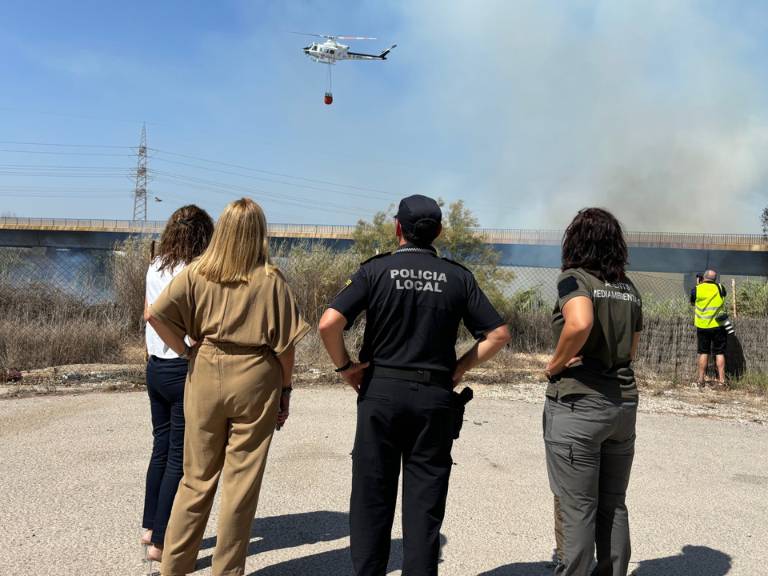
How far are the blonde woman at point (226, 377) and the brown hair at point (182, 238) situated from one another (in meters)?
0.46

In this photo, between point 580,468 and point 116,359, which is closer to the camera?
point 580,468

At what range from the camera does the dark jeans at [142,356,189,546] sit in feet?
10.6

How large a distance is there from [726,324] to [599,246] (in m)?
8.17

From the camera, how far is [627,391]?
2963 mm

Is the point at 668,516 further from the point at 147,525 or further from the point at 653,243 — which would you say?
the point at 653,243

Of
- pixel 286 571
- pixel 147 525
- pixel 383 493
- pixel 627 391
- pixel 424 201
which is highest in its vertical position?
pixel 424 201

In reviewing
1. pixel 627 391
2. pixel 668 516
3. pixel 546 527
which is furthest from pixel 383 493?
pixel 668 516

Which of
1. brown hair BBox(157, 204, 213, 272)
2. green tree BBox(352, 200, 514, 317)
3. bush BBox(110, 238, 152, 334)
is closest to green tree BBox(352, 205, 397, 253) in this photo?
green tree BBox(352, 200, 514, 317)

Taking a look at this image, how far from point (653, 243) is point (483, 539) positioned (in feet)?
87.4

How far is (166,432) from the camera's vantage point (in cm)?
334

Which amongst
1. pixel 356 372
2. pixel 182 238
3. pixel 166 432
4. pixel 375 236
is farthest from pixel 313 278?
pixel 356 372

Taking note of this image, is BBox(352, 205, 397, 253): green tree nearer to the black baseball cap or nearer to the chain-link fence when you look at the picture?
the chain-link fence

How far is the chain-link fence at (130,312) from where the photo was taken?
9.41 metres

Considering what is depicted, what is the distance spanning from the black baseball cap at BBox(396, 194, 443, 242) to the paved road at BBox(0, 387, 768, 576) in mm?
1871
